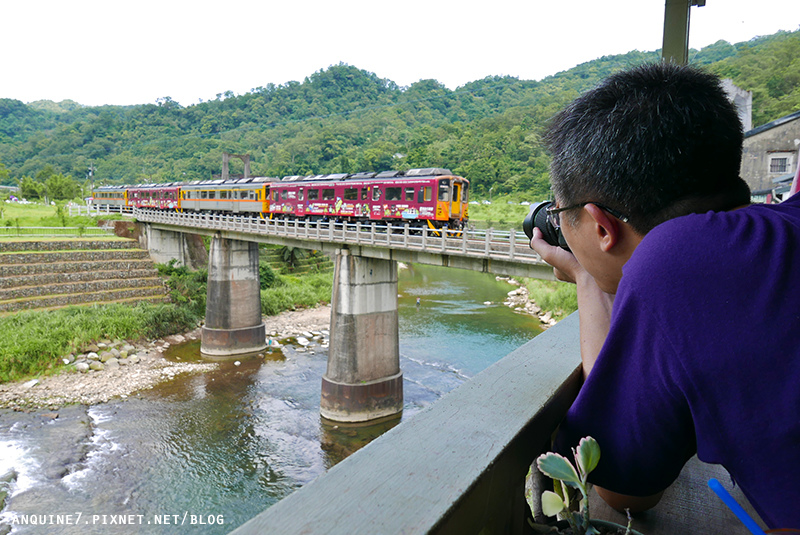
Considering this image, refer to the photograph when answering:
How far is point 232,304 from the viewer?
21859 mm

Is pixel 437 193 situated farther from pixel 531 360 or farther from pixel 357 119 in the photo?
pixel 357 119

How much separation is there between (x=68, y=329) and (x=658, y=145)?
2477 cm

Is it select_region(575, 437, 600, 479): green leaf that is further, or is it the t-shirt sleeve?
select_region(575, 437, 600, 479): green leaf

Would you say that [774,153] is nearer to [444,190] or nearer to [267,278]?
[444,190]

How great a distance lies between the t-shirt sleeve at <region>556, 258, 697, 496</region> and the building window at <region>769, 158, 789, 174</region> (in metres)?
16.3

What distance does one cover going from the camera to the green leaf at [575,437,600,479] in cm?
98

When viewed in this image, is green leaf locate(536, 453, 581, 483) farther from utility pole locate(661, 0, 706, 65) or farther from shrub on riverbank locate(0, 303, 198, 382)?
shrub on riverbank locate(0, 303, 198, 382)

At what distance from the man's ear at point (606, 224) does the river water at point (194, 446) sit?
325 inches

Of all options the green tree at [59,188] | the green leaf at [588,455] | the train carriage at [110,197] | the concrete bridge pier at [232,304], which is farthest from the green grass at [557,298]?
the green tree at [59,188]

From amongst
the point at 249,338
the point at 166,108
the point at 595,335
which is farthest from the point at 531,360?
the point at 166,108

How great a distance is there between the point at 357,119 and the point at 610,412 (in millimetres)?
108399

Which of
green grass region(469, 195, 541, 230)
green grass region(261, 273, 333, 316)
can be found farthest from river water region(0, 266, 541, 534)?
green grass region(469, 195, 541, 230)

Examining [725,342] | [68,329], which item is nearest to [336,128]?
[68,329]

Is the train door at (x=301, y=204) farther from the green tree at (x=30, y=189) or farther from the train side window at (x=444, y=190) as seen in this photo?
the green tree at (x=30, y=189)
